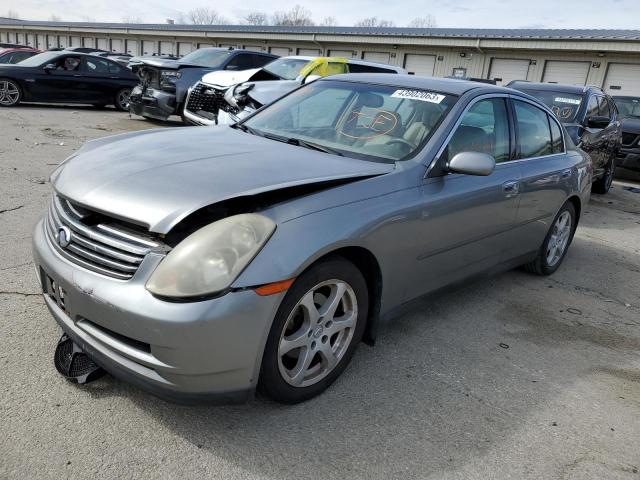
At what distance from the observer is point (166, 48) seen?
4369 centimetres

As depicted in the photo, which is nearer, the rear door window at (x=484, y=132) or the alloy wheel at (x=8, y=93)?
the rear door window at (x=484, y=132)

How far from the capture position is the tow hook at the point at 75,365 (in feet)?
8.57

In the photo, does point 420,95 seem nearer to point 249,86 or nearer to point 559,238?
point 559,238

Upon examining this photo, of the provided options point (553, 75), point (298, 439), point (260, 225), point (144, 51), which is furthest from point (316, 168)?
point (144, 51)

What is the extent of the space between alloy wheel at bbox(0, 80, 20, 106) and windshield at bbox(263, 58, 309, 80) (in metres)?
6.72

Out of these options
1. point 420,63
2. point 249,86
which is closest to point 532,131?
point 249,86

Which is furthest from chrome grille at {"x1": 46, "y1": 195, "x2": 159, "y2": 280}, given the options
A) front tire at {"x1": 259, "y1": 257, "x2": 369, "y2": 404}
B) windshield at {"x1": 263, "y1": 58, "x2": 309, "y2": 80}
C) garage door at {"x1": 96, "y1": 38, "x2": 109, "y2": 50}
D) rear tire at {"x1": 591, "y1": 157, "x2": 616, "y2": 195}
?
garage door at {"x1": 96, "y1": 38, "x2": 109, "y2": 50}

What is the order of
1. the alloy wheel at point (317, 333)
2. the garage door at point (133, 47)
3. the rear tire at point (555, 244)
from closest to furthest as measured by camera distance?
the alloy wheel at point (317, 333)
the rear tire at point (555, 244)
the garage door at point (133, 47)

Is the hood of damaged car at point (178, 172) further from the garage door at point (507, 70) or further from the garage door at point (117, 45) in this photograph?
the garage door at point (117, 45)

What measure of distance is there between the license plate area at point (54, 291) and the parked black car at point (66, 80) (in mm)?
12475

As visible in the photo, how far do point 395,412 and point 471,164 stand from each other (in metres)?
1.43

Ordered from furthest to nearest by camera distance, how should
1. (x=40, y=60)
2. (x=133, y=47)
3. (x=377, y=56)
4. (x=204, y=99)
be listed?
(x=133, y=47)
(x=377, y=56)
(x=40, y=60)
(x=204, y=99)

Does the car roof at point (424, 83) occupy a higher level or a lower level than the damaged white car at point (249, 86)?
higher

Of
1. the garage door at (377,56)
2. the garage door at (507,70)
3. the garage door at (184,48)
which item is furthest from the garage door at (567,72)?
the garage door at (184,48)
